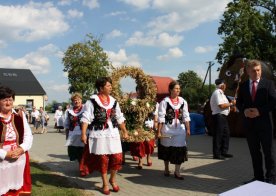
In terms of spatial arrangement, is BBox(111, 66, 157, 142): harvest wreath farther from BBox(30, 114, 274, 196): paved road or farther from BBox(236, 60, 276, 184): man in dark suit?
BBox(236, 60, 276, 184): man in dark suit

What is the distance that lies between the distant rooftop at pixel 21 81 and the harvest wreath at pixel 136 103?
174 ft

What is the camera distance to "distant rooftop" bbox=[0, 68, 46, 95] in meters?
59.0

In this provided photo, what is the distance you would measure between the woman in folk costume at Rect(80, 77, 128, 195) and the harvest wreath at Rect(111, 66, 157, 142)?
1.20 meters

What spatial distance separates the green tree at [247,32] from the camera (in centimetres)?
2717

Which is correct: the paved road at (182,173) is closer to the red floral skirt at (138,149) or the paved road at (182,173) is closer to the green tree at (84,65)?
the red floral skirt at (138,149)

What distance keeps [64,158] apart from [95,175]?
3.00 m

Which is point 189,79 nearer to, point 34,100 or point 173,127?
point 34,100

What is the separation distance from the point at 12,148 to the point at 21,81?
59.4 meters

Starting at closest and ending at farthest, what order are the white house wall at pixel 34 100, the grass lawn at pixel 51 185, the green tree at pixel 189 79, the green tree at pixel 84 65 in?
the grass lawn at pixel 51 185
the green tree at pixel 84 65
the white house wall at pixel 34 100
the green tree at pixel 189 79

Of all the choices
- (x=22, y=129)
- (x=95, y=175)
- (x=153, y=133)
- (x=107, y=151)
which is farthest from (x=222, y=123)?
(x=22, y=129)

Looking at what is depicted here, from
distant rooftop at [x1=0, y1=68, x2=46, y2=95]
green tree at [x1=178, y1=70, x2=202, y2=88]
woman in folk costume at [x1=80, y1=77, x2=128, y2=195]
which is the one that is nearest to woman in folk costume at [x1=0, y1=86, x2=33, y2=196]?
woman in folk costume at [x1=80, y1=77, x2=128, y2=195]

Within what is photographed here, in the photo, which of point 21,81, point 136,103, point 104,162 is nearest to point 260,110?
point 104,162

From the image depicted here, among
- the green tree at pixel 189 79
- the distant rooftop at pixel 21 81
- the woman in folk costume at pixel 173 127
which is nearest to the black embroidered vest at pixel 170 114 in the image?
the woman in folk costume at pixel 173 127

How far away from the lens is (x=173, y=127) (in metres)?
7.24
